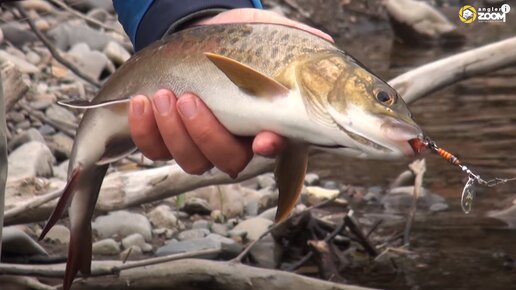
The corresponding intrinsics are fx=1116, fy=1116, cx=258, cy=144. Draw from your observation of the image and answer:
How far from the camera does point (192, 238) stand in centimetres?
493

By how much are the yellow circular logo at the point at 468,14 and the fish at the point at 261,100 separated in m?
12.6

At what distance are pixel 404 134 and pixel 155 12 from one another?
1100 mm

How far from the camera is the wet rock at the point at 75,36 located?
8656mm

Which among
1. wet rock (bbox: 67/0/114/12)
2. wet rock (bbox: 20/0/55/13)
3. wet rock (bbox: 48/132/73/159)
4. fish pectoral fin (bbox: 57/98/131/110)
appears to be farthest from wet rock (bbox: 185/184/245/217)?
wet rock (bbox: 67/0/114/12)

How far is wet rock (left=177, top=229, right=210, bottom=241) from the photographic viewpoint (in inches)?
196

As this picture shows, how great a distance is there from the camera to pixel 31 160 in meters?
5.14

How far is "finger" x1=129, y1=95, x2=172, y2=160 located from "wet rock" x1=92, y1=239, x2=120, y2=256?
86.4 inches

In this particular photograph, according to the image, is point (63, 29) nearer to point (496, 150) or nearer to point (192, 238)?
point (496, 150)

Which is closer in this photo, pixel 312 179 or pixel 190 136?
pixel 190 136

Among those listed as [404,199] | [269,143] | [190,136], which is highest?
[269,143]

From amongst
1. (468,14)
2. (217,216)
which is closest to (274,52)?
(217,216)

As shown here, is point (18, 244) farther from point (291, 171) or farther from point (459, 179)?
point (459, 179)

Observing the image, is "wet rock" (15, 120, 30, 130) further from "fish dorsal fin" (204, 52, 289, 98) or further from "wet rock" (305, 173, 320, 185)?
"fish dorsal fin" (204, 52, 289, 98)

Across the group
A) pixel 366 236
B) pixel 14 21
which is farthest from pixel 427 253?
pixel 14 21
